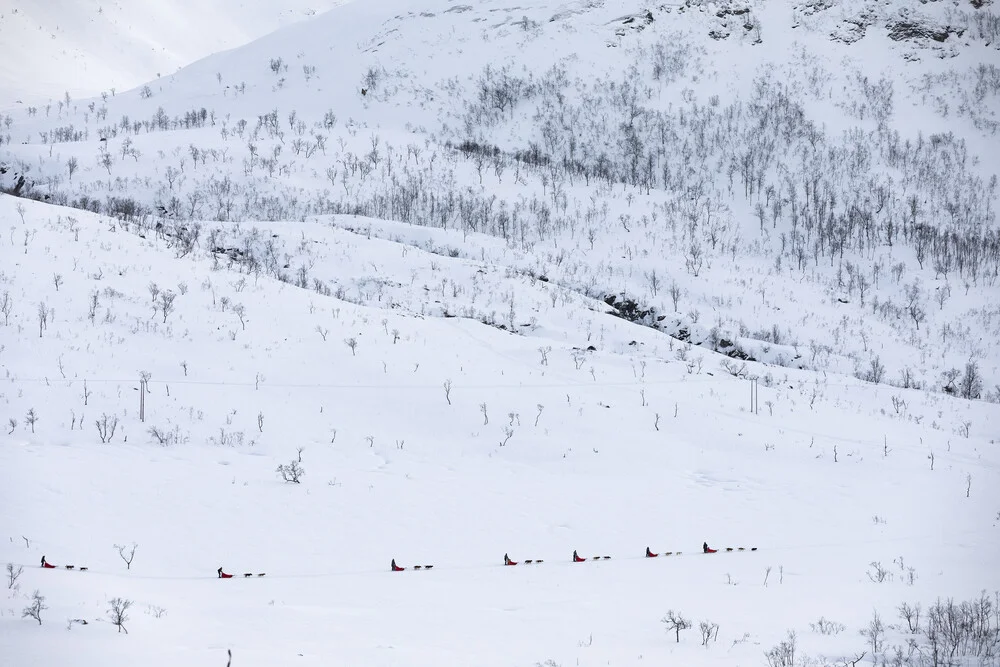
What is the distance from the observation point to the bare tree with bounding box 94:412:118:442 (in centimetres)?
922

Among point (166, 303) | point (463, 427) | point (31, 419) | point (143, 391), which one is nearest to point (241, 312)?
point (166, 303)

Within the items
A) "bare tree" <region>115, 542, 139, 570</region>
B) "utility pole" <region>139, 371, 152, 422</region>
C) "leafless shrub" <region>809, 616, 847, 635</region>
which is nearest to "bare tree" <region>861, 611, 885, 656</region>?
"leafless shrub" <region>809, 616, 847, 635</region>

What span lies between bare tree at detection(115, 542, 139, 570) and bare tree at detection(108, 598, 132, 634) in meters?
1.47

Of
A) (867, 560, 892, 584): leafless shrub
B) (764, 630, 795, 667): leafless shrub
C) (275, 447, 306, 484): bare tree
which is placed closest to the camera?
(764, 630, 795, 667): leafless shrub

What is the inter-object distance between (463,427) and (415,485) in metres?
2.41

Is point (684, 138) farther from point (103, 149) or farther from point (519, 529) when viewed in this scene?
point (519, 529)

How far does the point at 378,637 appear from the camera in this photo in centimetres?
509

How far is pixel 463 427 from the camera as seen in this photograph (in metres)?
11.7

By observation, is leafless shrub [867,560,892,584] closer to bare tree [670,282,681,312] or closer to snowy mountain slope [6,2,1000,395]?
snowy mountain slope [6,2,1000,395]

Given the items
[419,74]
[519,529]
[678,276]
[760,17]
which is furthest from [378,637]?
[760,17]

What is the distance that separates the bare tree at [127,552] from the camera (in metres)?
6.26

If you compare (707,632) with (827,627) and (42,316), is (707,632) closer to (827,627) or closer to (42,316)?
(827,627)

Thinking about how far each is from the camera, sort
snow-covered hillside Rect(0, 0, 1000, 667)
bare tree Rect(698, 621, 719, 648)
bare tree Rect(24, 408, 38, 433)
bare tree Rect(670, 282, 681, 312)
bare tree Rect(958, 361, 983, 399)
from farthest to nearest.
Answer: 1. bare tree Rect(670, 282, 681, 312)
2. bare tree Rect(958, 361, 983, 399)
3. bare tree Rect(24, 408, 38, 433)
4. snow-covered hillside Rect(0, 0, 1000, 667)
5. bare tree Rect(698, 621, 719, 648)

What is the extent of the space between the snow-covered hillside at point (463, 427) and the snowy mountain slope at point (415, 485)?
55 mm
